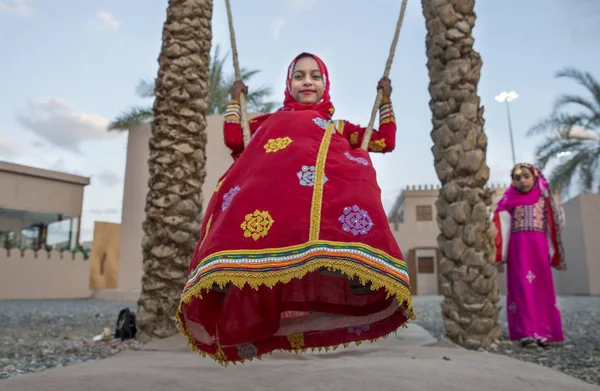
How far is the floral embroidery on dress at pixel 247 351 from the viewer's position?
7.97ft

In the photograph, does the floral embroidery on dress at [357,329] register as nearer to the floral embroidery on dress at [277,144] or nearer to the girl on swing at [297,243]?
the girl on swing at [297,243]

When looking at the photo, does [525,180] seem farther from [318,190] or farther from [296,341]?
[318,190]

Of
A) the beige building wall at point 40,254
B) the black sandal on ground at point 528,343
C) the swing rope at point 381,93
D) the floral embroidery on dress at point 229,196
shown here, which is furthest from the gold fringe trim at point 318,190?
the beige building wall at point 40,254

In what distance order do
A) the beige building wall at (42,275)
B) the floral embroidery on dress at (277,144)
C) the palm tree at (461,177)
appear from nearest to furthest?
1. the floral embroidery on dress at (277,144)
2. the palm tree at (461,177)
3. the beige building wall at (42,275)

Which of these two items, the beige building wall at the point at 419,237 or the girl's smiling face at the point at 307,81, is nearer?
the girl's smiling face at the point at 307,81

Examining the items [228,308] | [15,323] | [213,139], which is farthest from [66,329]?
[213,139]

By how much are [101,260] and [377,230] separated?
20638 millimetres

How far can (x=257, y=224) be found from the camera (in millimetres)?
2020

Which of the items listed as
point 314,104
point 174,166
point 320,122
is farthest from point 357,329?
point 174,166

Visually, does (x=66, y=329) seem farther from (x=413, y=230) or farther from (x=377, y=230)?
(x=413, y=230)

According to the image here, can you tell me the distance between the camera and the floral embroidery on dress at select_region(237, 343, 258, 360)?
2.43 m

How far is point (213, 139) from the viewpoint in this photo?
562 inches

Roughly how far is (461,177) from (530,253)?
1.27 meters

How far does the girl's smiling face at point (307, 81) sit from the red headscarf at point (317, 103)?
3cm
